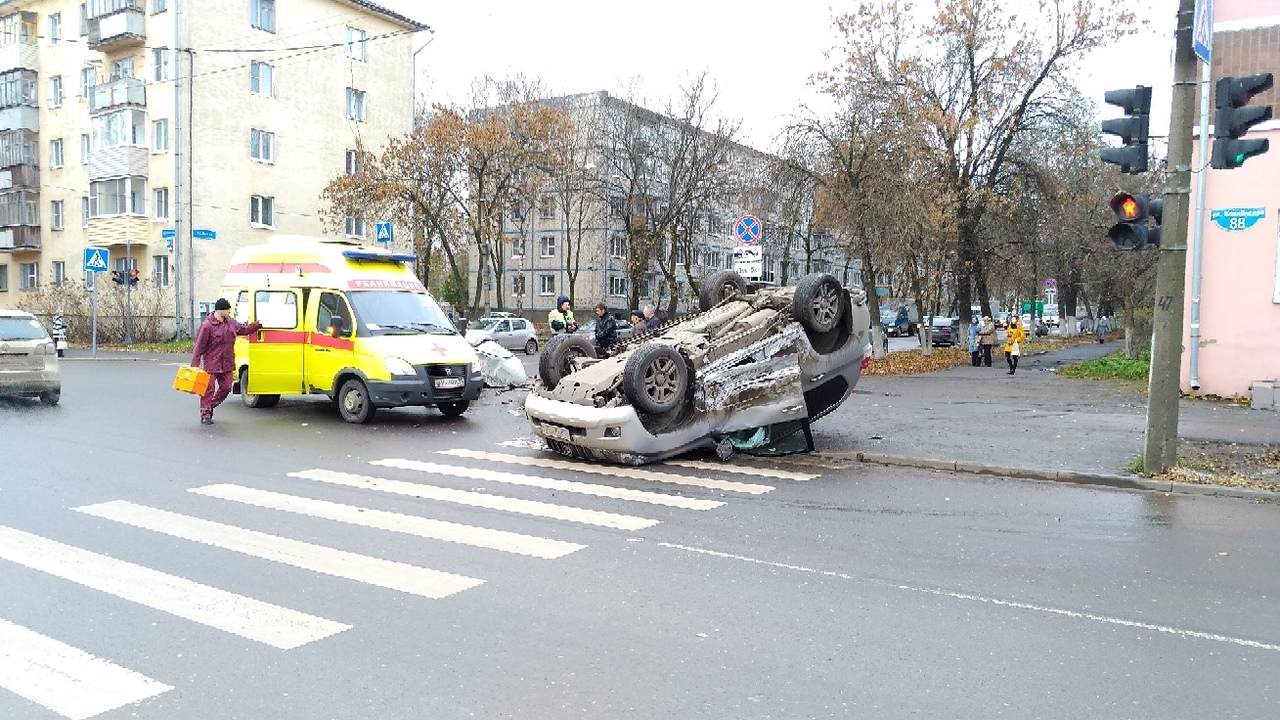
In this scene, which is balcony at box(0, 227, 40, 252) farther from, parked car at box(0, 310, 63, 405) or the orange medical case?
the orange medical case

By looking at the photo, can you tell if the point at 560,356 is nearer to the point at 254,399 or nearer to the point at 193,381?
the point at 193,381

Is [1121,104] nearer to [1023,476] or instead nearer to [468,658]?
[1023,476]

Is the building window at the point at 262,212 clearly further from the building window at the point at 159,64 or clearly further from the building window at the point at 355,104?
the building window at the point at 355,104

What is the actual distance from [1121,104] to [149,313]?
A: 39.6 metres

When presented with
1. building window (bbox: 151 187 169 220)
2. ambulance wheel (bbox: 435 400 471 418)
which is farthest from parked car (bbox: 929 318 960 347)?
ambulance wheel (bbox: 435 400 471 418)

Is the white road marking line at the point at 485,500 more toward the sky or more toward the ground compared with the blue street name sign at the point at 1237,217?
more toward the ground

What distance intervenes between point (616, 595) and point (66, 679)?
109 inches

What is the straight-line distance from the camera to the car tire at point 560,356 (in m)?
12.5

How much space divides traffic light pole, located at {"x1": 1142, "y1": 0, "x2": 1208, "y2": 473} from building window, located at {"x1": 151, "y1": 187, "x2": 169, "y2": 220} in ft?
137

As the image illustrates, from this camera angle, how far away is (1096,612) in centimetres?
543

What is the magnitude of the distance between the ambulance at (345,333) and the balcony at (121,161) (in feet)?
102

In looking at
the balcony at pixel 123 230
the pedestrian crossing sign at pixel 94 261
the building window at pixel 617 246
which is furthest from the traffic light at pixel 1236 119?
the building window at pixel 617 246

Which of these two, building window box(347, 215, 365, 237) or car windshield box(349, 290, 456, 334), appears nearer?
car windshield box(349, 290, 456, 334)

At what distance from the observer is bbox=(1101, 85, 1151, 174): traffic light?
9688mm
